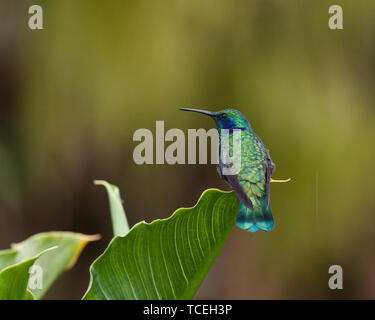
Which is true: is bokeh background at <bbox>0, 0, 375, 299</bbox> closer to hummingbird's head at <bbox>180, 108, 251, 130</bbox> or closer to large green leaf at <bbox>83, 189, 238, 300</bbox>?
hummingbird's head at <bbox>180, 108, 251, 130</bbox>

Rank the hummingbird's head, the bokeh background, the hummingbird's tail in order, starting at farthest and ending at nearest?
the bokeh background, the hummingbird's head, the hummingbird's tail

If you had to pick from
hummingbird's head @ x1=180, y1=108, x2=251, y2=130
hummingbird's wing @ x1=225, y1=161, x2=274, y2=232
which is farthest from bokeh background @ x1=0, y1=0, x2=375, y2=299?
hummingbird's wing @ x1=225, y1=161, x2=274, y2=232

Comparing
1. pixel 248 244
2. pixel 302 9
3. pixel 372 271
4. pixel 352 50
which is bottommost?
pixel 372 271

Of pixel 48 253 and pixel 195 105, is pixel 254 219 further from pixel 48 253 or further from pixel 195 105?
pixel 195 105

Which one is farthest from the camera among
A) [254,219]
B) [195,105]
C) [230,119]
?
[195,105]

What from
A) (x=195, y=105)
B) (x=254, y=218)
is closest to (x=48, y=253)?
(x=254, y=218)
